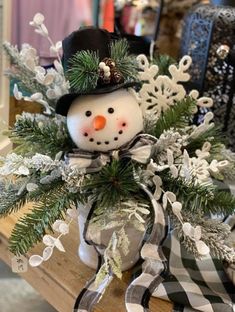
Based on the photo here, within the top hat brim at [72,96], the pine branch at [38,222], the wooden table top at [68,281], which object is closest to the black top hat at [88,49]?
the top hat brim at [72,96]

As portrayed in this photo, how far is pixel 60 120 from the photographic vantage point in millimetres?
633

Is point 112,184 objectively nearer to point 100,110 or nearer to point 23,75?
point 100,110

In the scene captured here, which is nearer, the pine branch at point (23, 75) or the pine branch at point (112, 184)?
the pine branch at point (112, 184)

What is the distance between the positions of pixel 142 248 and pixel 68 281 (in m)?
0.15

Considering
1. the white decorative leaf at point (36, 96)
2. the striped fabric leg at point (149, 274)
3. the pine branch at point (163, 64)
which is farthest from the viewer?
the pine branch at point (163, 64)

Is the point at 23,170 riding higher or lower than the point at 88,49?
lower

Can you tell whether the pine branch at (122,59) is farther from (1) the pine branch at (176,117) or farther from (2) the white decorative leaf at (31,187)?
(2) the white decorative leaf at (31,187)

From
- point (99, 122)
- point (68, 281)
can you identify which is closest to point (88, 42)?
point (99, 122)

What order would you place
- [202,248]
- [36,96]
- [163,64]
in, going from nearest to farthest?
[202,248] → [36,96] → [163,64]

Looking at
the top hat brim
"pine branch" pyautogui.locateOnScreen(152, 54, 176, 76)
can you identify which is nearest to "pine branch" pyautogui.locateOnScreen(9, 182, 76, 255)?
the top hat brim

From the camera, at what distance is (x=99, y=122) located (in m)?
0.55

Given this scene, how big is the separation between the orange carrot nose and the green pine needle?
3cm

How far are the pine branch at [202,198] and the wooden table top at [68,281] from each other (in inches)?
5.7

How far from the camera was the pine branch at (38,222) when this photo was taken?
0.54 meters
